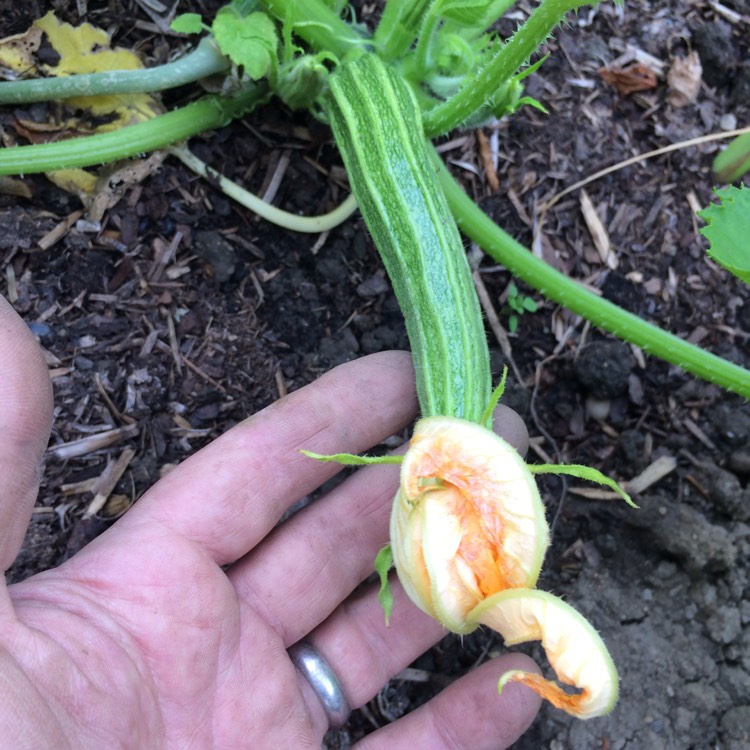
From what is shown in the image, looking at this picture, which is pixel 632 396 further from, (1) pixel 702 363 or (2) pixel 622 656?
(2) pixel 622 656

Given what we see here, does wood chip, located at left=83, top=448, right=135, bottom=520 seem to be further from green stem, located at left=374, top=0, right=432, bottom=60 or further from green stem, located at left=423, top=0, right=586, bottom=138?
green stem, located at left=374, top=0, right=432, bottom=60

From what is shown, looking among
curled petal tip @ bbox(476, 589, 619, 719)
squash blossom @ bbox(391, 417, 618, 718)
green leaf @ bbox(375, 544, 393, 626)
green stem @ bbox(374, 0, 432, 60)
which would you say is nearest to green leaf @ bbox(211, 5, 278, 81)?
green stem @ bbox(374, 0, 432, 60)

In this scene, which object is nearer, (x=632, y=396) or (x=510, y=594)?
(x=510, y=594)

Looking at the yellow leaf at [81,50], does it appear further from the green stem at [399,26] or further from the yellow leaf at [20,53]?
the green stem at [399,26]

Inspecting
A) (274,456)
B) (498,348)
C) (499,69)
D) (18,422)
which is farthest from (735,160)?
(18,422)

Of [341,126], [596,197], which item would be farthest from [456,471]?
[596,197]

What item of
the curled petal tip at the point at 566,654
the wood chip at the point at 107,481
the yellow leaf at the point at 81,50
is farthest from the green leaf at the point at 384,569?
the yellow leaf at the point at 81,50

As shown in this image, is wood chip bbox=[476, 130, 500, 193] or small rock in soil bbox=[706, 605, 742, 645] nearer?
small rock in soil bbox=[706, 605, 742, 645]
